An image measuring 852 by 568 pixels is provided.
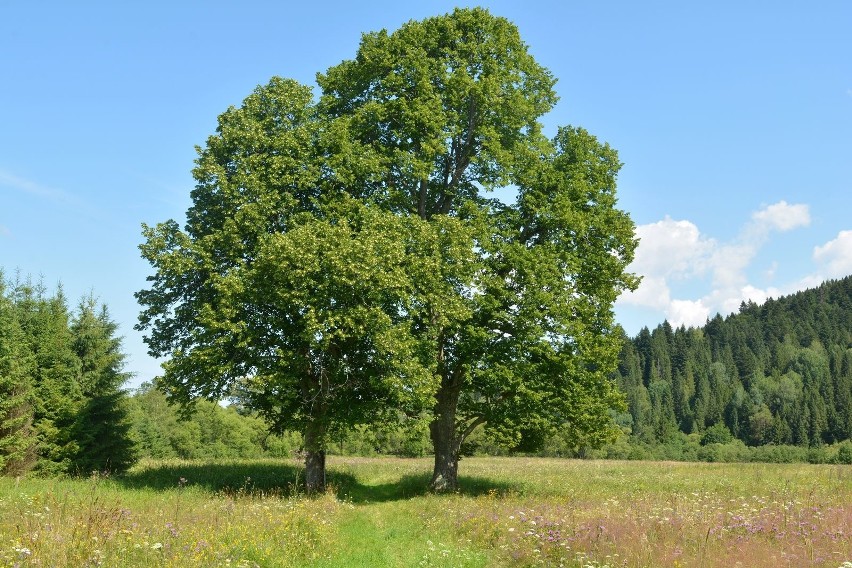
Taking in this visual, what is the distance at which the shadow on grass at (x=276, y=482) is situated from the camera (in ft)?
80.0

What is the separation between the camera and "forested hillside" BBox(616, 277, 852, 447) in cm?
11875

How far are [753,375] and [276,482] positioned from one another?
153 meters

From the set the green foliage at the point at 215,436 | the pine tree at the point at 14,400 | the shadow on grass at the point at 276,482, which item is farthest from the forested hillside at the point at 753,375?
the pine tree at the point at 14,400

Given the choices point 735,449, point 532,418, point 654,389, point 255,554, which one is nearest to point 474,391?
point 532,418

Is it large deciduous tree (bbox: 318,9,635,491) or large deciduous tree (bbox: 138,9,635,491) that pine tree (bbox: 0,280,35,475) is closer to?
large deciduous tree (bbox: 138,9,635,491)

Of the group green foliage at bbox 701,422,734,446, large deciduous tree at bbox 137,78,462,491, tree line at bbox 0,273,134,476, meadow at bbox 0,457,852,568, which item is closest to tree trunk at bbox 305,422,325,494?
large deciduous tree at bbox 137,78,462,491

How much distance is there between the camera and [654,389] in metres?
155

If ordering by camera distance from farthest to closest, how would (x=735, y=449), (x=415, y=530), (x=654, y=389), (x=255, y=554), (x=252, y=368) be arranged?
(x=654, y=389) < (x=735, y=449) < (x=252, y=368) < (x=415, y=530) < (x=255, y=554)

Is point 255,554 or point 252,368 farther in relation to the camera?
point 252,368

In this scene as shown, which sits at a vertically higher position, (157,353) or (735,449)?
(157,353)

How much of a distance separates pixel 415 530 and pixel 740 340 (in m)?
180

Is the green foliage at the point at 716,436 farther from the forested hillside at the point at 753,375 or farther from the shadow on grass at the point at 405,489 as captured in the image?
the shadow on grass at the point at 405,489

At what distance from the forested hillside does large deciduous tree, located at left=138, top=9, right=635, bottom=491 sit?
97279mm

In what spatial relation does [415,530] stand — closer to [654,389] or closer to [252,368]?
[252,368]
